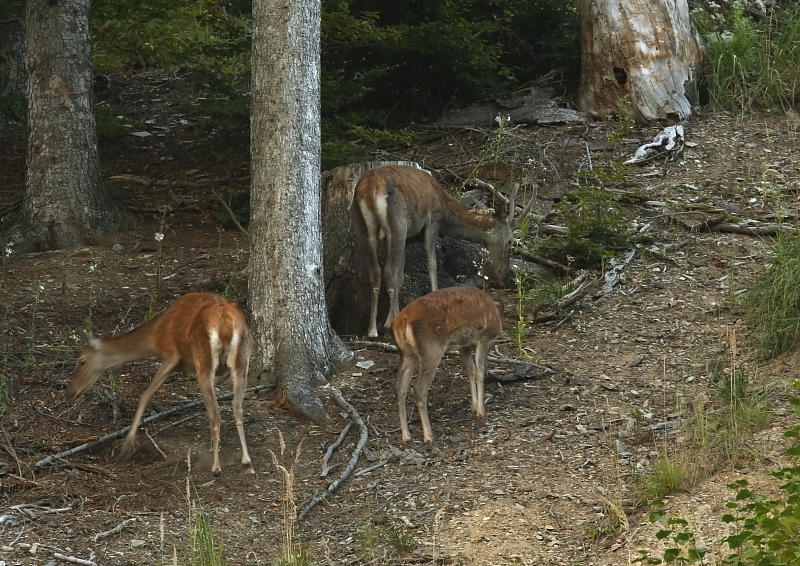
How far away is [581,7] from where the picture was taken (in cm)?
1415

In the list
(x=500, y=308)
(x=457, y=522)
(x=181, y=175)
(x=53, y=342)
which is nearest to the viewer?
(x=457, y=522)

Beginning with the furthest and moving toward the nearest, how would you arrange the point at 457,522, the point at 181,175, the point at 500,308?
the point at 181,175 < the point at 500,308 < the point at 457,522

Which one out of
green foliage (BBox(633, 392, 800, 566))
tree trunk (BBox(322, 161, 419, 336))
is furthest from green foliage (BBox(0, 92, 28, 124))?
green foliage (BBox(633, 392, 800, 566))

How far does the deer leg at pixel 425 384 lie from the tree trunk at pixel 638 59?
6708 mm

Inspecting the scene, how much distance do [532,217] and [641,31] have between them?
11.5 feet

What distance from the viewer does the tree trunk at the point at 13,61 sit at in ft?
50.0

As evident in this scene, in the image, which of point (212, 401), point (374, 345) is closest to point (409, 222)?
point (374, 345)

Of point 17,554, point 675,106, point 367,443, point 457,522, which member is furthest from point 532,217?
point 17,554

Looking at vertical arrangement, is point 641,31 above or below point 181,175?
above

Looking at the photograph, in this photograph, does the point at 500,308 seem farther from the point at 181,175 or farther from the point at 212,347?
the point at 181,175

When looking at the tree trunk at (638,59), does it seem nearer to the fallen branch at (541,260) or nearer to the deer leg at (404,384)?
the fallen branch at (541,260)

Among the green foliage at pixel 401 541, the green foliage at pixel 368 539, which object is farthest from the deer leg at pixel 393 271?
the green foliage at pixel 401 541

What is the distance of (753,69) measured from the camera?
14484mm

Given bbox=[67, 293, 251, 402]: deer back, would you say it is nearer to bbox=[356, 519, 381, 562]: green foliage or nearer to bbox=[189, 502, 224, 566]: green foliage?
bbox=[356, 519, 381, 562]: green foliage
